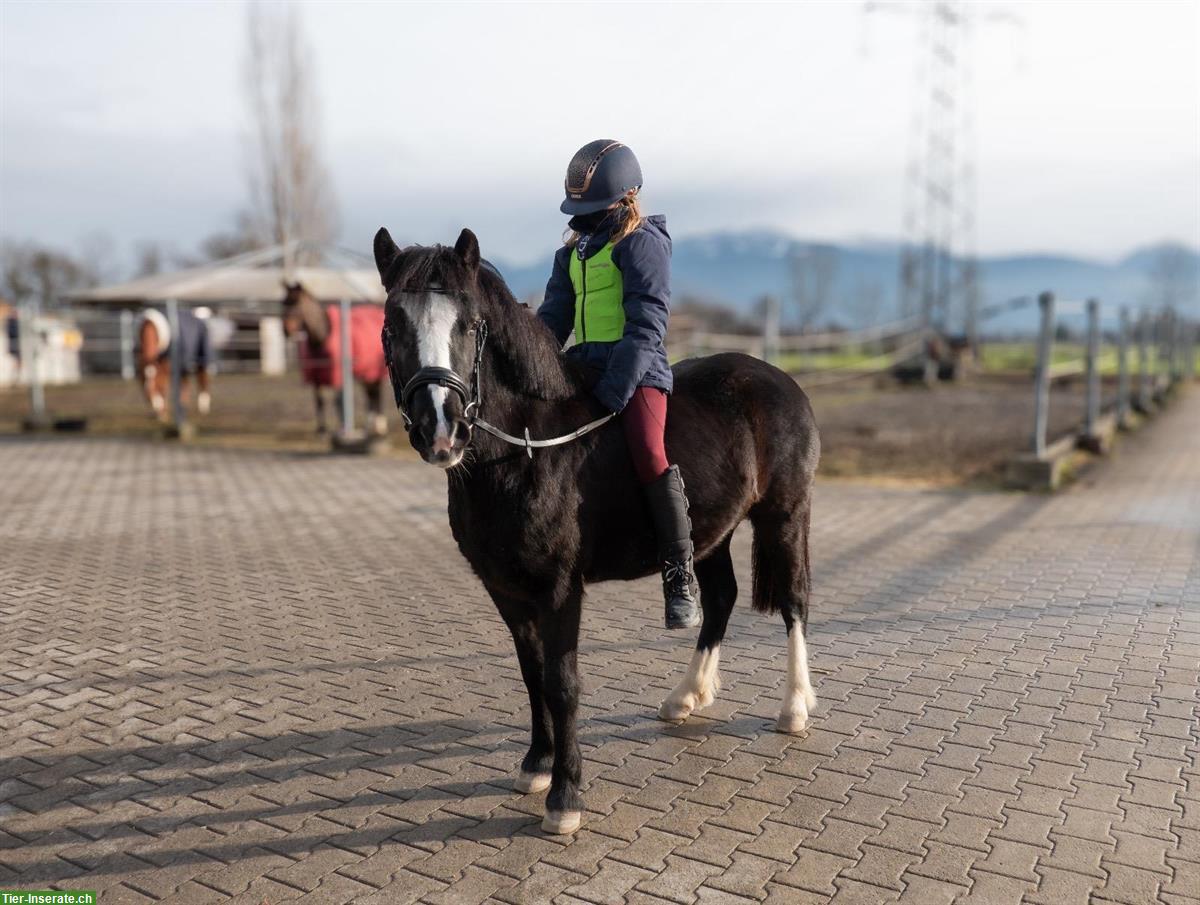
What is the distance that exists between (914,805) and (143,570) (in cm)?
590

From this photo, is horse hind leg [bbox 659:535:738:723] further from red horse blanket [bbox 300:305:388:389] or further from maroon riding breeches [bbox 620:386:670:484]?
red horse blanket [bbox 300:305:388:389]

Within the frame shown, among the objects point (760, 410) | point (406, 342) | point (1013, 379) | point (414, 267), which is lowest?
point (1013, 379)

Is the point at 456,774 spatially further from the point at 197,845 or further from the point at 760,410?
the point at 760,410

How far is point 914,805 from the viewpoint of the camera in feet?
11.9

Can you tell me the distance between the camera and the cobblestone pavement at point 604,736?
320cm

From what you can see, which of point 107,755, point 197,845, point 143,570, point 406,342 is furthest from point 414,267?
point 143,570

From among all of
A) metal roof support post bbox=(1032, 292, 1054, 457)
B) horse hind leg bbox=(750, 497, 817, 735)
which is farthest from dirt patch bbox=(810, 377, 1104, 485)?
horse hind leg bbox=(750, 497, 817, 735)

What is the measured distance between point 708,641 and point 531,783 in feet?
3.75

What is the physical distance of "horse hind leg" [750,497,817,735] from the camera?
14.4 ft

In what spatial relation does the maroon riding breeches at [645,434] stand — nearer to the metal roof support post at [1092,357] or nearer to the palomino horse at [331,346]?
the metal roof support post at [1092,357]

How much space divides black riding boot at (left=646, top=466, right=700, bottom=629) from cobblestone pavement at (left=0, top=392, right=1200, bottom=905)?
2.24ft

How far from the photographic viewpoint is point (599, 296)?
3768mm

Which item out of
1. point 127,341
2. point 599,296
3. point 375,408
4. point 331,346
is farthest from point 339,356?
point 127,341

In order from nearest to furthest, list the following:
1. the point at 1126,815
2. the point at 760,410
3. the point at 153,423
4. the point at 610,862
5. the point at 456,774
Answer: the point at 610,862, the point at 1126,815, the point at 456,774, the point at 760,410, the point at 153,423
